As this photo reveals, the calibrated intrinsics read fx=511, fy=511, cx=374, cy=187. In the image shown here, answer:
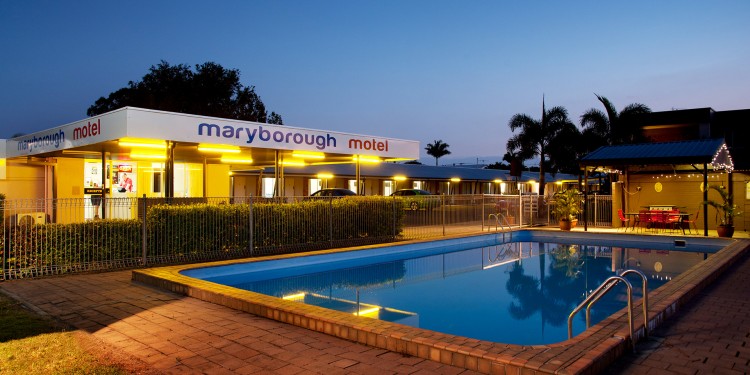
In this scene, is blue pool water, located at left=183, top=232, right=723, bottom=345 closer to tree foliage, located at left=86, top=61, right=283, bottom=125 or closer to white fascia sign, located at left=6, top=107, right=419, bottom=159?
white fascia sign, located at left=6, top=107, right=419, bottom=159

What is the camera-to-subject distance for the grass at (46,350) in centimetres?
469

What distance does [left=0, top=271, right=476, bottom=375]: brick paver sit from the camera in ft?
15.5

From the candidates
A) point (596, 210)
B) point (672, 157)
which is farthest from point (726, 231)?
point (596, 210)

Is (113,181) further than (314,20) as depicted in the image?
No

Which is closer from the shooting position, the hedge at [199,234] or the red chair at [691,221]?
the hedge at [199,234]

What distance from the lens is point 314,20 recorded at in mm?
26312

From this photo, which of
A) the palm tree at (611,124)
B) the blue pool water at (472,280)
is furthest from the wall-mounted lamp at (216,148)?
the palm tree at (611,124)

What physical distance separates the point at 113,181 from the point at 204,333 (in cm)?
1733

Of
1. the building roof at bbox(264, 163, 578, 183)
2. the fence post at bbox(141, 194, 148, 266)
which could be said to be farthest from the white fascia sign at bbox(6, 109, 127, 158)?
the building roof at bbox(264, 163, 578, 183)

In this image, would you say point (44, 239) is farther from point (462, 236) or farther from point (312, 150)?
point (462, 236)

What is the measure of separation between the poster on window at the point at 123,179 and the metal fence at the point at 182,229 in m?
7.96

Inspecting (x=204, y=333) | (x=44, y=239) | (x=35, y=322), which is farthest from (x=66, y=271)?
(x=204, y=333)

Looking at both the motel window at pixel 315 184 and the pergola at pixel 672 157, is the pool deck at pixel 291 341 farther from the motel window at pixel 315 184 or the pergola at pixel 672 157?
the motel window at pixel 315 184

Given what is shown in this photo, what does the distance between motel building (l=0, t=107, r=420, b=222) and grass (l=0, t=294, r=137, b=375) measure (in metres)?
4.38
